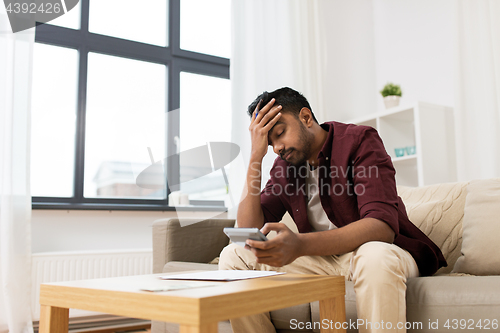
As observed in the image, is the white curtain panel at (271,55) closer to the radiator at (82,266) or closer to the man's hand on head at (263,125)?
the radiator at (82,266)

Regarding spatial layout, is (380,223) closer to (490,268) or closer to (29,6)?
(490,268)

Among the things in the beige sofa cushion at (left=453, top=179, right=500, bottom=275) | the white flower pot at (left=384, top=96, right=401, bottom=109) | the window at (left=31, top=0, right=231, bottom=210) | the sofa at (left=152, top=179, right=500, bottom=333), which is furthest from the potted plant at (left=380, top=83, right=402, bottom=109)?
the beige sofa cushion at (left=453, top=179, right=500, bottom=275)

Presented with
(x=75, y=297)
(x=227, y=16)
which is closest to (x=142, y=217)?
(x=227, y=16)

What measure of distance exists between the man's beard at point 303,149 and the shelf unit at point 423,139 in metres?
1.44

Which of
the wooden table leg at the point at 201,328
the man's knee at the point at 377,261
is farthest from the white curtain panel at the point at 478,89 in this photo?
the wooden table leg at the point at 201,328

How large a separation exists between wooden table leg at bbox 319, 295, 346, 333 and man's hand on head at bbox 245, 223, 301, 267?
0.14 m

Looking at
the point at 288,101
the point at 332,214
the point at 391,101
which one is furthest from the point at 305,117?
the point at 391,101

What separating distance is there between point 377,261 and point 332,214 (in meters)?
0.39

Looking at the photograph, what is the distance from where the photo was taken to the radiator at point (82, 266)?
2334 mm

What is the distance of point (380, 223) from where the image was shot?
1175 mm

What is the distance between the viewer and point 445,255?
1567 millimetres

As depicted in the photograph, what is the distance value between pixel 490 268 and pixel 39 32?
281cm

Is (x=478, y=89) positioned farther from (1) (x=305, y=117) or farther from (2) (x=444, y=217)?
(1) (x=305, y=117)

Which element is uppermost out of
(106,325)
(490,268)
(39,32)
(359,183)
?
(39,32)
